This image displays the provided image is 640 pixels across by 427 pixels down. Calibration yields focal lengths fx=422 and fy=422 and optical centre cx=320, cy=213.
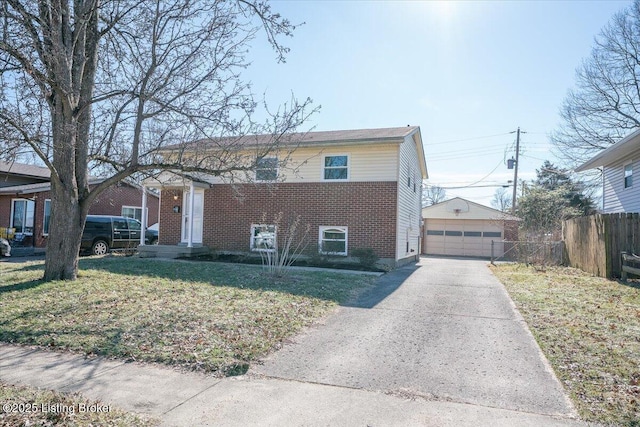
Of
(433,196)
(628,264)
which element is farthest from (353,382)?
(433,196)

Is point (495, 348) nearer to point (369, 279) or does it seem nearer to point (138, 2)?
point (369, 279)

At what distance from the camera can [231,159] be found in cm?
952

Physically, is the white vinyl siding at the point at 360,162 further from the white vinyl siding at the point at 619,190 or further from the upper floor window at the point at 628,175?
the upper floor window at the point at 628,175

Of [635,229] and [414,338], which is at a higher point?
[635,229]

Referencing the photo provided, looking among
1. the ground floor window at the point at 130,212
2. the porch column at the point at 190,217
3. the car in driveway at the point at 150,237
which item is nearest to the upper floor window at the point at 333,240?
the porch column at the point at 190,217

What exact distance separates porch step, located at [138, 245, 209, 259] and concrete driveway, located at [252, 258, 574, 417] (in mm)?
9576

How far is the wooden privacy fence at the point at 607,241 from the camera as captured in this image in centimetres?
1225

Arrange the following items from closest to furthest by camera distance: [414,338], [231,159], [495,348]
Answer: [495,348]
[414,338]
[231,159]

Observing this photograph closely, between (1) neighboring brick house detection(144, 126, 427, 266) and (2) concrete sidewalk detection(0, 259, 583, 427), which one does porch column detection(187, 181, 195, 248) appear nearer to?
(1) neighboring brick house detection(144, 126, 427, 266)

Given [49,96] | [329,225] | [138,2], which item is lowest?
[329,225]

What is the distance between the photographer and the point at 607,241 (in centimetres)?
1273

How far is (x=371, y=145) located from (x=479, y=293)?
22.6 feet

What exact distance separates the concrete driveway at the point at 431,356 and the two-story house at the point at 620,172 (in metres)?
9.70

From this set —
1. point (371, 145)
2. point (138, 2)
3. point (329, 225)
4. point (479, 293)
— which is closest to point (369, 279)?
point (479, 293)
